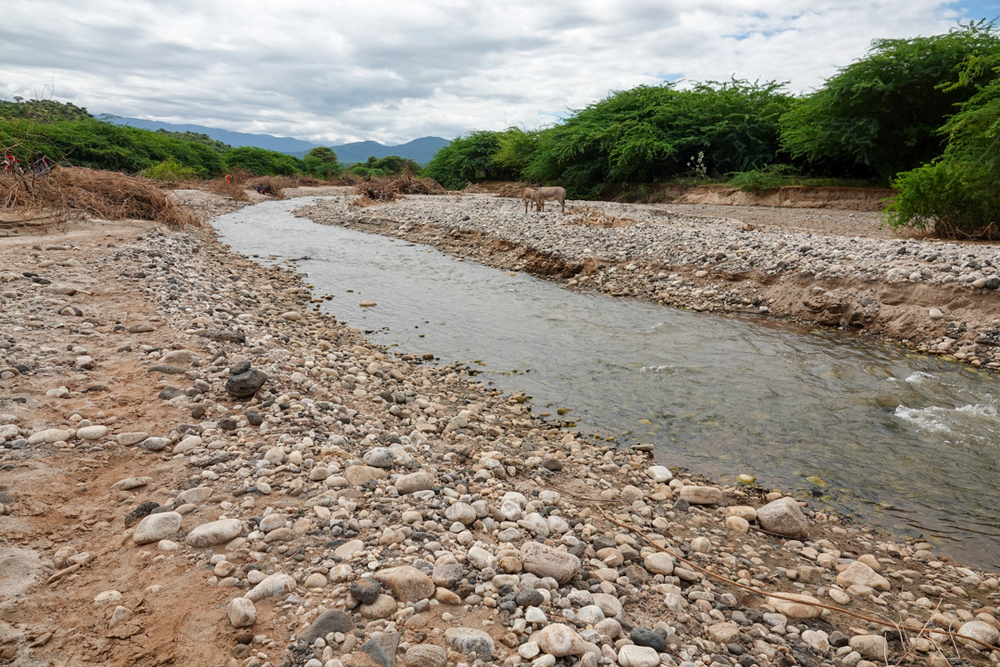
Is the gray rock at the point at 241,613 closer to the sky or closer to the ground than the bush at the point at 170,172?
closer to the ground

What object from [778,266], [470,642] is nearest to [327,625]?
[470,642]

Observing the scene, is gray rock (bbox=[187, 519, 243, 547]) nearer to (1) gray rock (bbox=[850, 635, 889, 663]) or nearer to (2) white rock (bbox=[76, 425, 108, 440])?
(2) white rock (bbox=[76, 425, 108, 440])

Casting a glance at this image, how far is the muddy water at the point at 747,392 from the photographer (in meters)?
4.62

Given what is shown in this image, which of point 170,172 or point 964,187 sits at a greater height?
point 170,172

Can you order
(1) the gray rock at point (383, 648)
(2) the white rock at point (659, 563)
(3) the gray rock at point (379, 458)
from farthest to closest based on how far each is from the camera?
(3) the gray rock at point (379, 458)
(2) the white rock at point (659, 563)
(1) the gray rock at point (383, 648)

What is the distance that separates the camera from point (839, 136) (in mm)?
20328

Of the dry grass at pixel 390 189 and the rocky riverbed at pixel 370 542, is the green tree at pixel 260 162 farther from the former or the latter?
the rocky riverbed at pixel 370 542

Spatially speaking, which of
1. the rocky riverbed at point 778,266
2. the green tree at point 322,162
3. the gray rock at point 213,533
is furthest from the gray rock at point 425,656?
the green tree at point 322,162

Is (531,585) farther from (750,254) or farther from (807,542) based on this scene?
(750,254)

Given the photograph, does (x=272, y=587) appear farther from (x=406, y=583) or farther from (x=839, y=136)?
(x=839, y=136)

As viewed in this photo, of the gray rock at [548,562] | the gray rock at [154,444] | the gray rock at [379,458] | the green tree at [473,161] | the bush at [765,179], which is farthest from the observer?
the green tree at [473,161]

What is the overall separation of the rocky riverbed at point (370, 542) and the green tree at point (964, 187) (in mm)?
10038

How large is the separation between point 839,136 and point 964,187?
36.1 feet

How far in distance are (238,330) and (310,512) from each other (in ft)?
12.7
